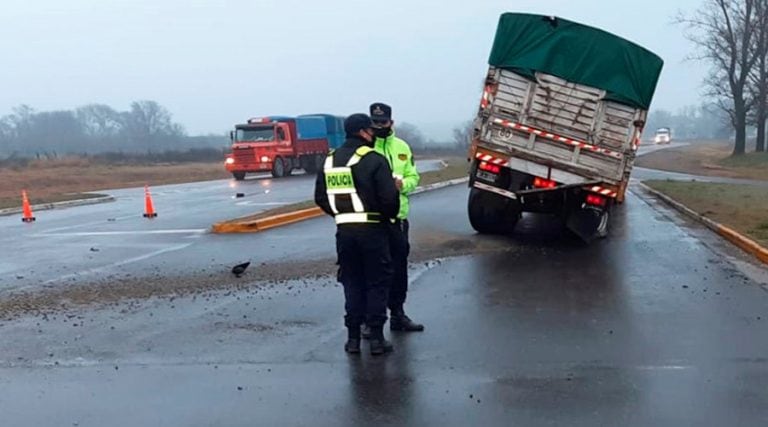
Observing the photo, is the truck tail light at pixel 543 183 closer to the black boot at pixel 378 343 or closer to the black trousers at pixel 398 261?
the black trousers at pixel 398 261

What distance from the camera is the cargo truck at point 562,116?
11305mm

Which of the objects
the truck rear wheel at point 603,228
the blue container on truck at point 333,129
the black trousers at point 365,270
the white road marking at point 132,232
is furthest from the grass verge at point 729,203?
the blue container on truck at point 333,129

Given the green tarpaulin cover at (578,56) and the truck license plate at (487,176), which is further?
the truck license plate at (487,176)

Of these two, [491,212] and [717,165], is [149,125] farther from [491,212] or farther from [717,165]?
[491,212]

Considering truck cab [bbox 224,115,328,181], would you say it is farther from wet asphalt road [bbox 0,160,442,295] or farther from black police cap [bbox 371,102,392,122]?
black police cap [bbox 371,102,392,122]

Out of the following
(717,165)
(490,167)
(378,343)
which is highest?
(490,167)

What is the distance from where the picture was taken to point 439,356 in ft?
20.0

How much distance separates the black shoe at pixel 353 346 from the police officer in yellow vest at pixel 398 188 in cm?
74

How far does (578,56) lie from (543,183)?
194cm

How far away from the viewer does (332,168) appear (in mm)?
6285

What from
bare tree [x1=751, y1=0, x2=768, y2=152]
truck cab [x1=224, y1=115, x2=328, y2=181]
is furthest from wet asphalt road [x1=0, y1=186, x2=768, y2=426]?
bare tree [x1=751, y1=0, x2=768, y2=152]

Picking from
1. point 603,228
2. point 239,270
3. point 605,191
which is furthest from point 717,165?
point 239,270

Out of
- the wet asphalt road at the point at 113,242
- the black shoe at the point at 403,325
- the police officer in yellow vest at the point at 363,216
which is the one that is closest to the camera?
the police officer in yellow vest at the point at 363,216

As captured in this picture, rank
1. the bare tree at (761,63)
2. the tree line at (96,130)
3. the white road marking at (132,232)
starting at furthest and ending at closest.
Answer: the tree line at (96,130) → the bare tree at (761,63) → the white road marking at (132,232)
